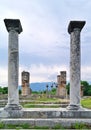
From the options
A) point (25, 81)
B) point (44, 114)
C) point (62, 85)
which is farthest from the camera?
point (25, 81)

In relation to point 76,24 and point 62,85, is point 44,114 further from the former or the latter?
point 62,85

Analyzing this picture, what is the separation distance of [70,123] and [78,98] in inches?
85.5

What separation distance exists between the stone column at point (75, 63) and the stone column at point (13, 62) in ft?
7.58

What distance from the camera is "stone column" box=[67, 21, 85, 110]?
15.0 meters

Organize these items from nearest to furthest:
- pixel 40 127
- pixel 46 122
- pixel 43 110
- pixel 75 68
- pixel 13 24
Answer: pixel 40 127
pixel 46 122
pixel 43 110
pixel 75 68
pixel 13 24

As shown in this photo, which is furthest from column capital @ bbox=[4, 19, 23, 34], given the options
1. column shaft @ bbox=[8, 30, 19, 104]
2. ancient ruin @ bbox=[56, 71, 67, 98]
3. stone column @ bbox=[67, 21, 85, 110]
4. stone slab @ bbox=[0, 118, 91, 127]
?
ancient ruin @ bbox=[56, 71, 67, 98]

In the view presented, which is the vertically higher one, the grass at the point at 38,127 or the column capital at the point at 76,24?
the column capital at the point at 76,24

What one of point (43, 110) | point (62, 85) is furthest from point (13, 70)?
point (62, 85)

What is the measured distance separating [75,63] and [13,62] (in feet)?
8.77

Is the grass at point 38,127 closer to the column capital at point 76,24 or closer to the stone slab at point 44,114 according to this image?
the stone slab at point 44,114

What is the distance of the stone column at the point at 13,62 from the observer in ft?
49.0

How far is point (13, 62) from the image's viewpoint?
15.1m

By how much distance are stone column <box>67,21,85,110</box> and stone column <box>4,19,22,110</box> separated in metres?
2.31

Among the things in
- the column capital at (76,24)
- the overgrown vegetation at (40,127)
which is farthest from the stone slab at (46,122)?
the column capital at (76,24)
